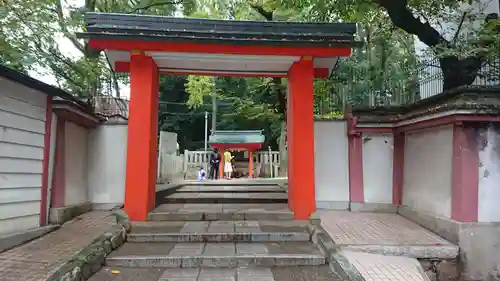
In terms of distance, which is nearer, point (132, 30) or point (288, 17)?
point (132, 30)

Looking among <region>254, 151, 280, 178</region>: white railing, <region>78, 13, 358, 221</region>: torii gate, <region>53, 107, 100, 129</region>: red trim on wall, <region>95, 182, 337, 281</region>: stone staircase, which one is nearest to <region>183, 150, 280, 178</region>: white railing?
<region>254, 151, 280, 178</region>: white railing

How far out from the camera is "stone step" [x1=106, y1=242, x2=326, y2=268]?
4.96 metres

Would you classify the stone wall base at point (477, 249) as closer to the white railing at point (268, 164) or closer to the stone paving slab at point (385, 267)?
the stone paving slab at point (385, 267)

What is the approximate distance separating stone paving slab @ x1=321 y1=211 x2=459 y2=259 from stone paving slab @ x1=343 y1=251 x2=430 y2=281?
0.18 metres

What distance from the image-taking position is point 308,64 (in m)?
6.98

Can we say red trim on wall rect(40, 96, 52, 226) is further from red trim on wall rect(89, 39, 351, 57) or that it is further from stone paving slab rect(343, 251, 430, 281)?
stone paving slab rect(343, 251, 430, 281)

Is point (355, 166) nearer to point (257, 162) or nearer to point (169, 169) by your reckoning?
point (169, 169)

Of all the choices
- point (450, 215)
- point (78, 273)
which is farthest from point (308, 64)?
point (78, 273)

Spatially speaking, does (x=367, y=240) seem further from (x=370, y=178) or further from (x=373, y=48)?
(x=373, y=48)

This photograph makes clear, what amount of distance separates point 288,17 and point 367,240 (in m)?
9.10

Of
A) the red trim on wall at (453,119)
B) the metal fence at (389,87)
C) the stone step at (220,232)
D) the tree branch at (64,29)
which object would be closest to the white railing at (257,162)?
the tree branch at (64,29)

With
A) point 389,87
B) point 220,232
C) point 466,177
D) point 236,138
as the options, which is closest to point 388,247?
point 466,177

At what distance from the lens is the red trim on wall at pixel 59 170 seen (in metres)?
6.76

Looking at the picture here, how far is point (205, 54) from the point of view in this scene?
6816 millimetres
